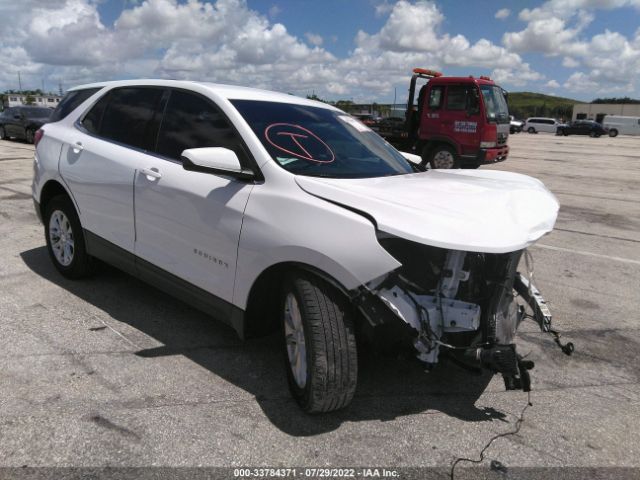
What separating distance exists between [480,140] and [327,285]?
11224 millimetres

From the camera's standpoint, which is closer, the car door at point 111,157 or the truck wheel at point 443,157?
the car door at point 111,157

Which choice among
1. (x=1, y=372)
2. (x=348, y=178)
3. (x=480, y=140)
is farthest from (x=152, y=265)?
(x=480, y=140)

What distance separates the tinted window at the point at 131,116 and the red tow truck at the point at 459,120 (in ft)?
32.6

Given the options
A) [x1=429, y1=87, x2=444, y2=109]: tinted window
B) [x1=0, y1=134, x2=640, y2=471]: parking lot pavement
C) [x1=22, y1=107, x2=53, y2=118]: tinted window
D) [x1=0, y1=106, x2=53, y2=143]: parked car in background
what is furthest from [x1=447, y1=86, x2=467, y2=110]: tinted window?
[x1=22, y1=107, x2=53, y2=118]: tinted window

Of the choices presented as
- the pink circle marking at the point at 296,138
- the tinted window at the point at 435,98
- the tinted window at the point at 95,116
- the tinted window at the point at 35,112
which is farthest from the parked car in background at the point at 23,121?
the pink circle marking at the point at 296,138

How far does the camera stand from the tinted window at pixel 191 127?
3287 millimetres

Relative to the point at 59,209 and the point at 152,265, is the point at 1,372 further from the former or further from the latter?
the point at 59,209

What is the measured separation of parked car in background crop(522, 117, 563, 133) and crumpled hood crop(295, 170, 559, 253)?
59404 millimetres

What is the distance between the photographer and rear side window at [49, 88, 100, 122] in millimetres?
4638

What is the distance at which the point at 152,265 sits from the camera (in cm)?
359

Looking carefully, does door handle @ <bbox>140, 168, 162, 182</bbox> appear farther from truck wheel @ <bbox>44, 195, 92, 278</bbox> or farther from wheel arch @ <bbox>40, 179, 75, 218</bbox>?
wheel arch @ <bbox>40, 179, 75, 218</bbox>

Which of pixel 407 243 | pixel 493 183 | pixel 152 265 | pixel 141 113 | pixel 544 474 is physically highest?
pixel 141 113

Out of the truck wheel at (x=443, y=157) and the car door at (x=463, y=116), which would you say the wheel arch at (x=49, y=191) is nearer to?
the car door at (x=463, y=116)

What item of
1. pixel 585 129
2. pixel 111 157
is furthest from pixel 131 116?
pixel 585 129
